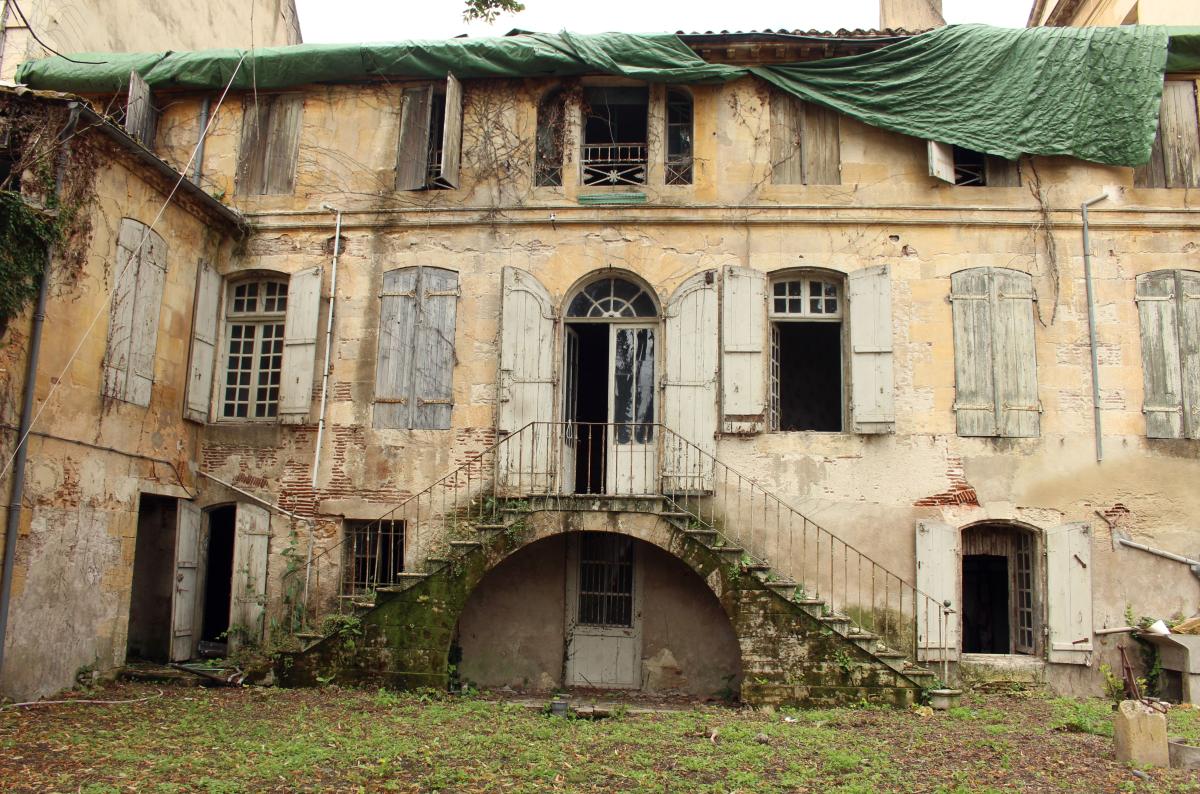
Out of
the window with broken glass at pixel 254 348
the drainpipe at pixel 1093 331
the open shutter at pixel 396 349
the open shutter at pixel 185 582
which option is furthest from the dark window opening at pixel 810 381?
the open shutter at pixel 185 582

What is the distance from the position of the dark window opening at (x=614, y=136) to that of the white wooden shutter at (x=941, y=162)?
3.48m

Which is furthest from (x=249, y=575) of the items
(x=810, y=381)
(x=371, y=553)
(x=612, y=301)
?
(x=810, y=381)

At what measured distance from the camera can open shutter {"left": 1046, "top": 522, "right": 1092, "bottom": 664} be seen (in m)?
11.0

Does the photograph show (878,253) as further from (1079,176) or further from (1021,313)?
(1079,176)

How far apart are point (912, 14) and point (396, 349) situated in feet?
32.3

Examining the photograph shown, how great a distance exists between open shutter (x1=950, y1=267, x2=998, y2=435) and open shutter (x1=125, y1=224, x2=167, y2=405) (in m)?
9.41

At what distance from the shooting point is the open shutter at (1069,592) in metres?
11.0

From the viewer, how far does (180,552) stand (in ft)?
39.2

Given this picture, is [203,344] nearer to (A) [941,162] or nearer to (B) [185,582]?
(B) [185,582]

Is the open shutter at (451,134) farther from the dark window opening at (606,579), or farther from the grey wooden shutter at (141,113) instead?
the dark window opening at (606,579)

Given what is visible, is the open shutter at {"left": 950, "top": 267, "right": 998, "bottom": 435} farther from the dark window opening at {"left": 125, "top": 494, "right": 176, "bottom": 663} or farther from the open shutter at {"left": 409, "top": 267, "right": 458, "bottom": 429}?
the dark window opening at {"left": 125, "top": 494, "right": 176, "bottom": 663}

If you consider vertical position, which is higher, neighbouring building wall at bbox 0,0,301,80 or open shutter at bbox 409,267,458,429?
neighbouring building wall at bbox 0,0,301,80

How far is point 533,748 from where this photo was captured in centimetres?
832

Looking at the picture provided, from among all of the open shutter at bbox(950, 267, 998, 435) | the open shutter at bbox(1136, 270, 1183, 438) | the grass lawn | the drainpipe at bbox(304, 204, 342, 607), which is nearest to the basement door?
the grass lawn
